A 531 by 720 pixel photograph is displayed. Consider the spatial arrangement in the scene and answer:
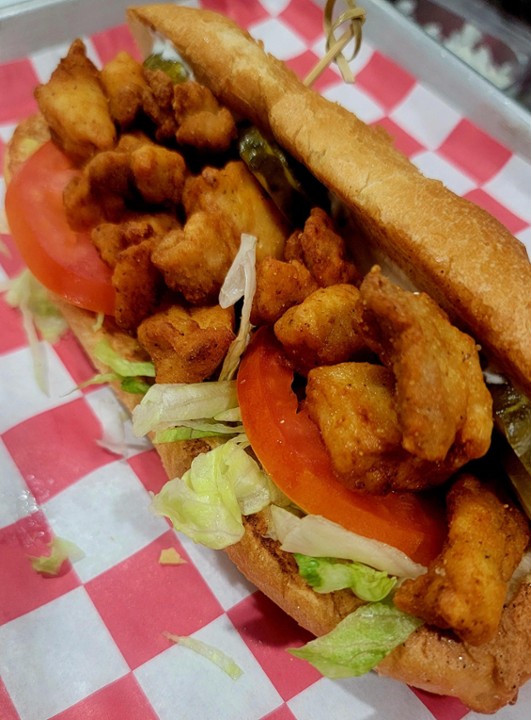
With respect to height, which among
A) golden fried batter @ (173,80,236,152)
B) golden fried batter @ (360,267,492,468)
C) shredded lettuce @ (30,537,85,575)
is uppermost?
golden fried batter @ (360,267,492,468)

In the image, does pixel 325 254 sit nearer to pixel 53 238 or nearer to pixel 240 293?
pixel 240 293

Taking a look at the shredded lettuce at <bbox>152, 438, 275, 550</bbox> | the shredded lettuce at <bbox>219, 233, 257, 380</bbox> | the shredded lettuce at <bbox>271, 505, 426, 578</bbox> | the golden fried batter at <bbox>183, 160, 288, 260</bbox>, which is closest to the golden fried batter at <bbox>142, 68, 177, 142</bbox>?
the golden fried batter at <bbox>183, 160, 288, 260</bbox>

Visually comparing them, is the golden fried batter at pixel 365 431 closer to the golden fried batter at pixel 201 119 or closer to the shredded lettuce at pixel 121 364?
the shredded lettuce at pixel 121 364

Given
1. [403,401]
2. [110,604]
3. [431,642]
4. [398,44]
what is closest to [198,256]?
[403,401]

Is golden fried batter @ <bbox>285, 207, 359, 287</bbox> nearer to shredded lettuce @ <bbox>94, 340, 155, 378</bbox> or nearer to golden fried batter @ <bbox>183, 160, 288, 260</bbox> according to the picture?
golden fried batter @ <bbox>183, 160, 288, 260</bbox>

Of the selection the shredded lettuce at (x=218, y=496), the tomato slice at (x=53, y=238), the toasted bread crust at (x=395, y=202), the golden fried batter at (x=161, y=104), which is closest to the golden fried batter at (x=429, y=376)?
the toasted bread crust at (x=395, y=202)

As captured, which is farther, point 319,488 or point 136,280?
point 136,280

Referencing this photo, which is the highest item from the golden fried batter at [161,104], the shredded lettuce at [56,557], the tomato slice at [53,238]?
the golden fried batter at [161,104]
